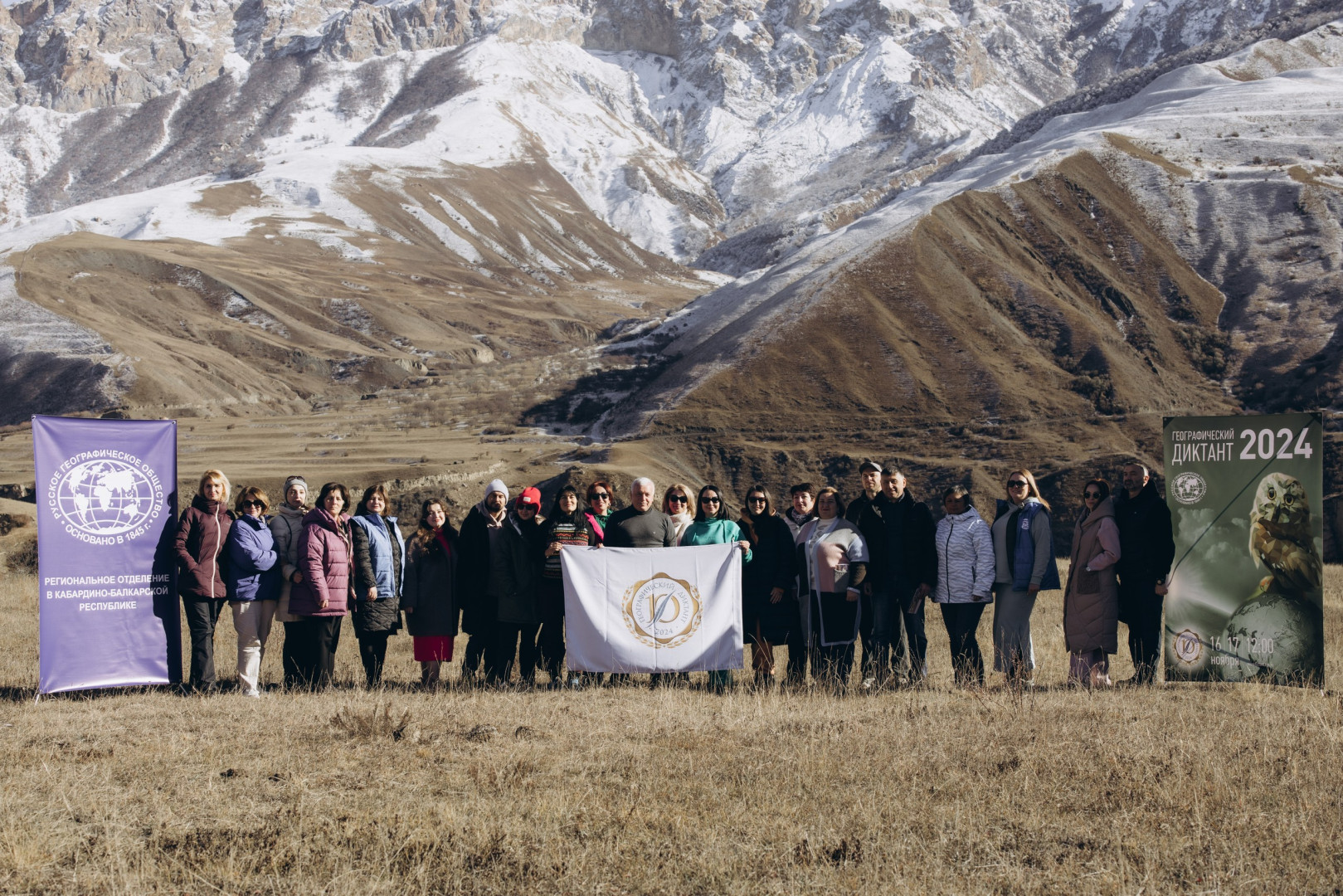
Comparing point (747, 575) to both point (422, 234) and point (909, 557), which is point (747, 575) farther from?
point (422, 234)

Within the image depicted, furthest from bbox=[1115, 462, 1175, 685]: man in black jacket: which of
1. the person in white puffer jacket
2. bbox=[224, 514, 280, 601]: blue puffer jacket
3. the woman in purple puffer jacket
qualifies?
bbox=[224, 514, 280, 601]: blue puffer jacket

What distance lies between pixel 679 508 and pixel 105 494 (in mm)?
4549

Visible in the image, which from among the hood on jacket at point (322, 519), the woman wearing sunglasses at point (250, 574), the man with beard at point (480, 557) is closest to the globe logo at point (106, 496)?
the woman wearing sunglasses at point (250, 574)

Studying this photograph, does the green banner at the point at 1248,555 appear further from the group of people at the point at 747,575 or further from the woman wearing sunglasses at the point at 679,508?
the woman wearing sunglasses at the point at 679,508

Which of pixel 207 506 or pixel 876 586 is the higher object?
pixel 207 506

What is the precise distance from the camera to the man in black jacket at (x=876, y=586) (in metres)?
9.29

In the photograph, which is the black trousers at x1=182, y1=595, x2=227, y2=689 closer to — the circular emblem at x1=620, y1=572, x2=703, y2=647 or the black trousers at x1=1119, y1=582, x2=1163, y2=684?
the circular emblem at x1=620, y1=572, x2=703, y2=647

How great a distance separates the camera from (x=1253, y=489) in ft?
29.9

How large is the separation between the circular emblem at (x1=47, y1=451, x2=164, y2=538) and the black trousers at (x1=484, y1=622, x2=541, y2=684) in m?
2.92

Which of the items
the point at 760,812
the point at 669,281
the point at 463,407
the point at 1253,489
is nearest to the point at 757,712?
the point at 760,812

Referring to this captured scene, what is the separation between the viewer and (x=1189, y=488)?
363 inches

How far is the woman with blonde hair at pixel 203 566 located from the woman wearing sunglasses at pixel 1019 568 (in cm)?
626

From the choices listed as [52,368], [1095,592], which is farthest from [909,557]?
[52,368]

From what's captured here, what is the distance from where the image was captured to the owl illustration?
29.6ft
